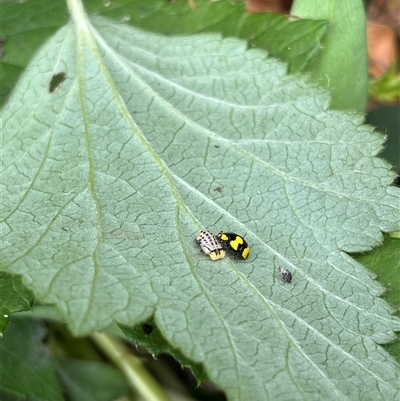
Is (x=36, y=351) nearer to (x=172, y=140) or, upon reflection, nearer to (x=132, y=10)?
(x=172, y=140)

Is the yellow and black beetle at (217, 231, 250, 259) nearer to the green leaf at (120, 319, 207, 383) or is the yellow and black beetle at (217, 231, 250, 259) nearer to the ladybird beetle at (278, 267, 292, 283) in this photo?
the ladybird beetle at (278, 267, 292, 283)

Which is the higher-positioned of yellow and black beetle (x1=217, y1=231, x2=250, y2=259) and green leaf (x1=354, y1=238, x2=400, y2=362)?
yellow and black beetle (x1=217, y1=231, x2=250, y2=259)

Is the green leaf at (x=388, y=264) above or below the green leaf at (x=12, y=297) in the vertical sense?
below

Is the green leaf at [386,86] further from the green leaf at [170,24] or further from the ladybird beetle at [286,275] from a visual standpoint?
the ladybird beetle at [286,275]

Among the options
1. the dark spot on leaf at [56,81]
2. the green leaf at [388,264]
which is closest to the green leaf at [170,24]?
the dark spot on leaf at [56,81]

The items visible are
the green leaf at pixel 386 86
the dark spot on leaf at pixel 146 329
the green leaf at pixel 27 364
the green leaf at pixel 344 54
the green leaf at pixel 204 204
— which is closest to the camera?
the green leaf at pixel 204 204

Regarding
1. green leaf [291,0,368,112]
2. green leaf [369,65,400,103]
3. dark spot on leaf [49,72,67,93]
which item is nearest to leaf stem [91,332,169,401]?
dark spot on leaf [49,72,67,93]
